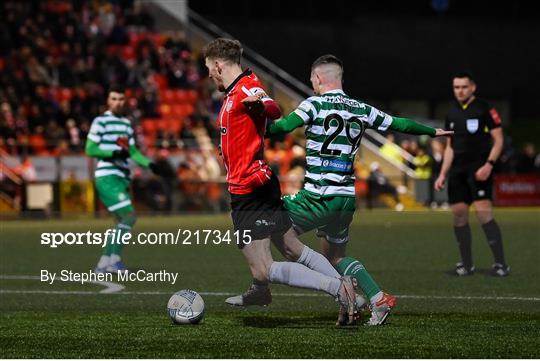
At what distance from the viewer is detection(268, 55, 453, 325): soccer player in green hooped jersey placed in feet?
30.6

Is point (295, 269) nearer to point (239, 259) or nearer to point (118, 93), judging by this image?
point (118, 93)

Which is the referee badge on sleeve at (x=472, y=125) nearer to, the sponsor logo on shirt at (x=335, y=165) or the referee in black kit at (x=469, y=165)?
the referee in black kit at (x=469, y=165)

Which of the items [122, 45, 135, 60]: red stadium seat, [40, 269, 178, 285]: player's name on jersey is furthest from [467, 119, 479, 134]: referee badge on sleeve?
[122, 45, 135, 60]: red stadium seat

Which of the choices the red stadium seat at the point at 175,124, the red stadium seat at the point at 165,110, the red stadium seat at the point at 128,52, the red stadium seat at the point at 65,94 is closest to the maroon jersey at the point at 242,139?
the red stadium seat at the point at 65,94

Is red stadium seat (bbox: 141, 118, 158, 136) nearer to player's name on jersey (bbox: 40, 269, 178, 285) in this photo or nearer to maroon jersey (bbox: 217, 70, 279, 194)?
player's name on jersey (bbox: 40, 269, 178, 285)

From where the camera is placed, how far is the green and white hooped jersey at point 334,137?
931 cm

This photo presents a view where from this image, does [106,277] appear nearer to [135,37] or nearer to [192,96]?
[192,96]

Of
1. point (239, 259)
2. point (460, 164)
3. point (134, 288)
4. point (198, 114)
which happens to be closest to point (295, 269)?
point (134, 288)

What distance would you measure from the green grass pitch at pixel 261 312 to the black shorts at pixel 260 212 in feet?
2.43

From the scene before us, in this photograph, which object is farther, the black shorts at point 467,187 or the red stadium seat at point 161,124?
the red stadium seat at point 161,124

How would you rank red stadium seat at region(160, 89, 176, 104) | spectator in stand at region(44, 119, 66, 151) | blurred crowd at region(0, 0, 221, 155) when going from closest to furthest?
spectator in stand at region(44, 119, 66, 151) < blurred crowd at region(0, 0, 221, 155) < red stadium seat at region(160, 89, 176, 104)

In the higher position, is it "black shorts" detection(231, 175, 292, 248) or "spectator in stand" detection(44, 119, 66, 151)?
"black shorts" detection(231, 175, 292, 248)

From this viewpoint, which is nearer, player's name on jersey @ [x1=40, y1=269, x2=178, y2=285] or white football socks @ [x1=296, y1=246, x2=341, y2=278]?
white football socks @ [x1=296, y1=246, x2=341, y2=278]

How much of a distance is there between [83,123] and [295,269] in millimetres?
20917
